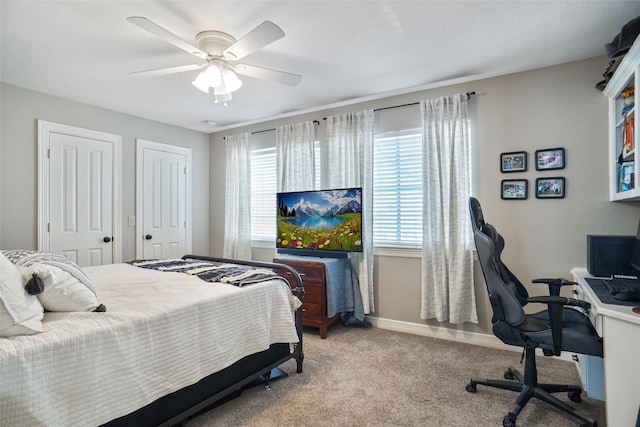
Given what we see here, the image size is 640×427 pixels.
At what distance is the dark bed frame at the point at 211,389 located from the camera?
1.59m

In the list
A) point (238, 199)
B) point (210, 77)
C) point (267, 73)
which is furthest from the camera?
point (238, 199)

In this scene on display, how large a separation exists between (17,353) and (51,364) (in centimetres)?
12

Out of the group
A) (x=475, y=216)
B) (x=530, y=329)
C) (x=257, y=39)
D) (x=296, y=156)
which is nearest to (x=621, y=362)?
(x=530, y=329)

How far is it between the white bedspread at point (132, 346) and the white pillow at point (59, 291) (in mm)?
52

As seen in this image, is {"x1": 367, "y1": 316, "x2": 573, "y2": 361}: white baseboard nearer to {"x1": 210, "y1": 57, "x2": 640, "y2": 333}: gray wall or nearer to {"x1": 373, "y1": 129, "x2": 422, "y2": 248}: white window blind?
{"x1": 210, "y1": 57, "x2": 640, "y2": 333}: gray wall

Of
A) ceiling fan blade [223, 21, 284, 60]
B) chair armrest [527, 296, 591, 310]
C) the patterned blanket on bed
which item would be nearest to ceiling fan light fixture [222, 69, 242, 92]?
ceiling fan blade [223, 21, 284, 60]

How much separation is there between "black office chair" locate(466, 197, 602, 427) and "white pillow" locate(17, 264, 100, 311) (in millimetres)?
2208

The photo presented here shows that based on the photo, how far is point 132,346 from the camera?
1519mm

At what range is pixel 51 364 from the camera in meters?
1.27

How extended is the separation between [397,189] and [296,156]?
1371 mm

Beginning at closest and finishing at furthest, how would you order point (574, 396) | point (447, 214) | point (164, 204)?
point (574, 396), point (447, 214), point (164, 204)

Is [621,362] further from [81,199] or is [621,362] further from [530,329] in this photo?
[81,199]

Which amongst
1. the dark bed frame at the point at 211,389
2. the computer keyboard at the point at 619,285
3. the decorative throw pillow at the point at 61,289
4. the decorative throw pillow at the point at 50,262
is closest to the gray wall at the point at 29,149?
the decorative throw pillow at the point at 50,262

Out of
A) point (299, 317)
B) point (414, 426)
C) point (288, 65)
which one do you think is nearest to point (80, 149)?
point (288, 65)
